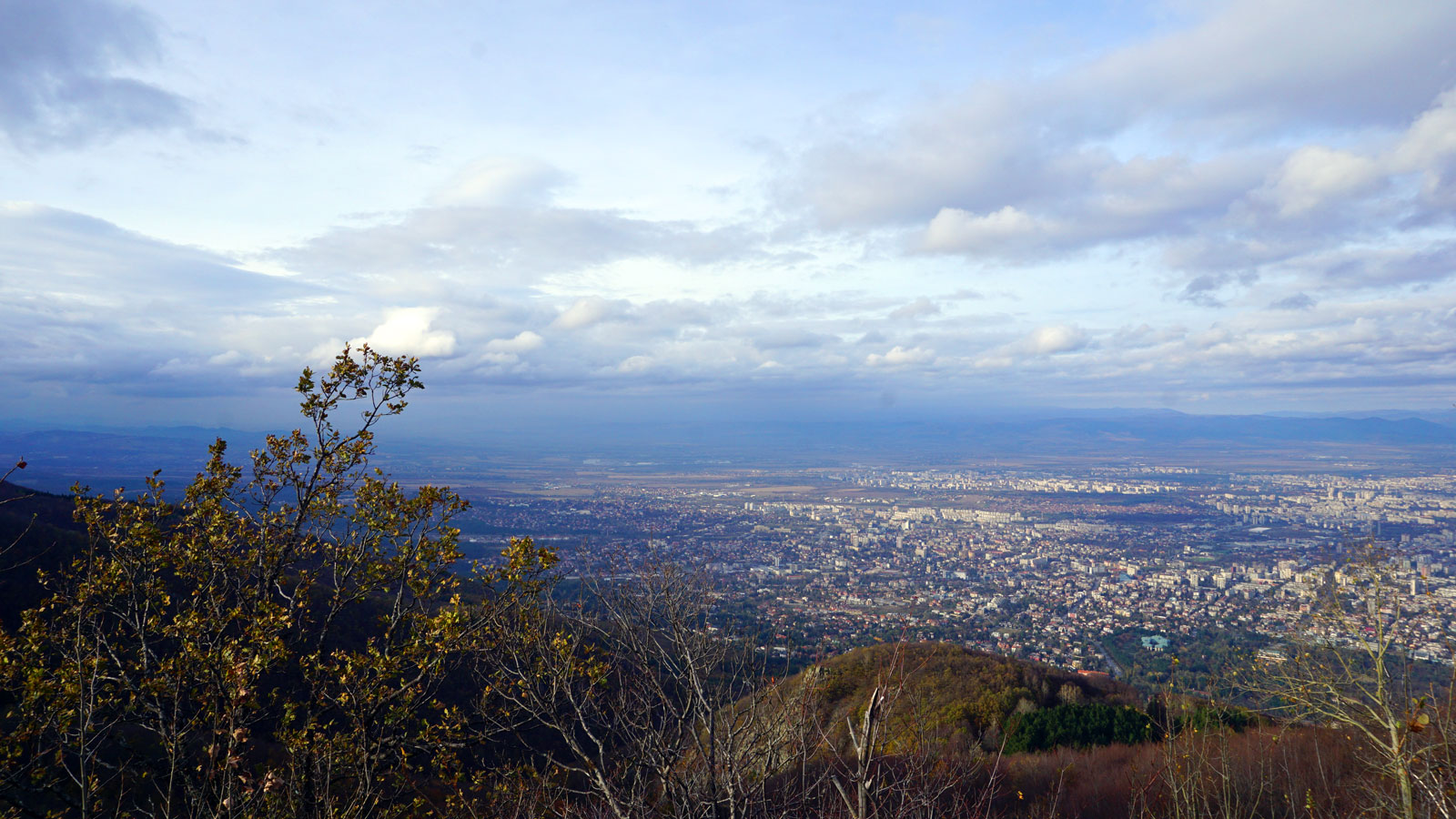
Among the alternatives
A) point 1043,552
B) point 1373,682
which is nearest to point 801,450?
point 1043,552

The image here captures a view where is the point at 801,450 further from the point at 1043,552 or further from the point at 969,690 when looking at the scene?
the point at 969,690

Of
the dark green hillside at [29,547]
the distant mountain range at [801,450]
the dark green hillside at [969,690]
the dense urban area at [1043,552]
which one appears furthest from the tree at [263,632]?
the distant mountain range at [801,450]

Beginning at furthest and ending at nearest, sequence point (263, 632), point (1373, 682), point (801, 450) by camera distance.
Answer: point (801, 450), point (1373, 682), point (263, 632)

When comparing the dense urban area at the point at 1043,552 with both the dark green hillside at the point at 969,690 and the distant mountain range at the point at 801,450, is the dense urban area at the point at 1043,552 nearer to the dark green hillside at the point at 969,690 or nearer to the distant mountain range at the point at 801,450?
the dark green hillside at the point at 969,690

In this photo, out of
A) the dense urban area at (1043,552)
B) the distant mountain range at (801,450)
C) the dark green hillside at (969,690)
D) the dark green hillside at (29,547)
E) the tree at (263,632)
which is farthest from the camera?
the distant mountain range at (801,450)

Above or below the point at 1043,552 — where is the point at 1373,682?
above

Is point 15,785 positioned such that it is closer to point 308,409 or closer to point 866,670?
point 308,409
